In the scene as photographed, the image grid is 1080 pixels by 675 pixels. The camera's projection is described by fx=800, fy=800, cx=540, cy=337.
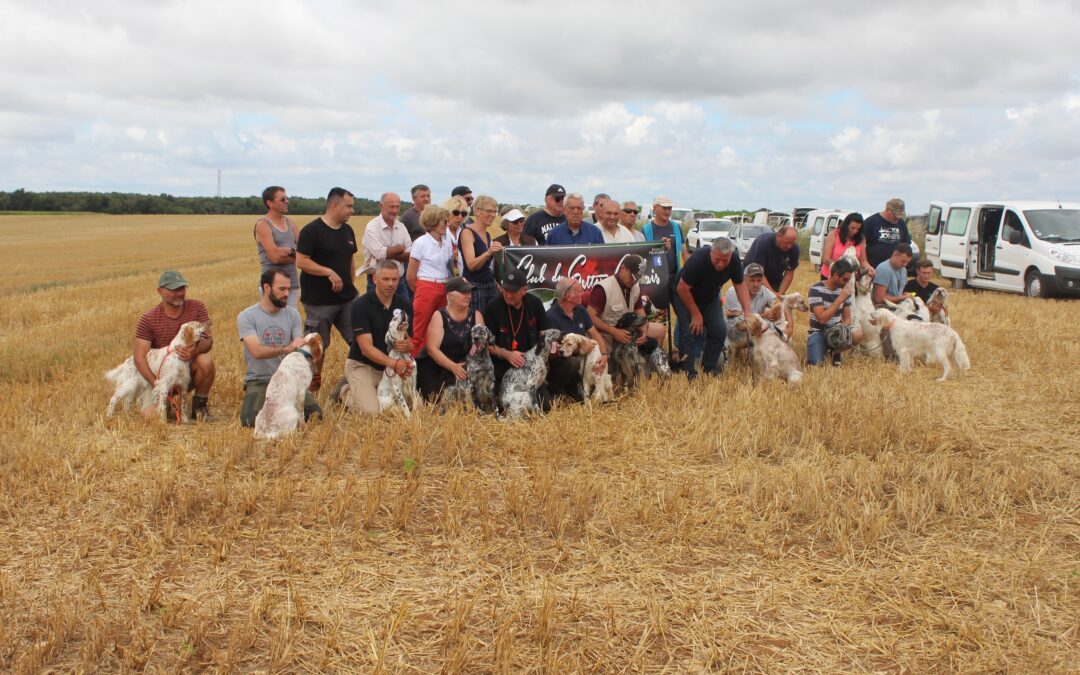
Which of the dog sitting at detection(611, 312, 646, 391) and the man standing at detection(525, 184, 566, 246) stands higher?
the man standing at detection(525, 184, 566, 246)

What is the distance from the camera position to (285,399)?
599cm

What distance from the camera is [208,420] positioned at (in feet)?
22.0

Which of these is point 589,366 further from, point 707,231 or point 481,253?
point 707,231

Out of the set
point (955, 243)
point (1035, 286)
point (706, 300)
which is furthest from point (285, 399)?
point (955, 243)

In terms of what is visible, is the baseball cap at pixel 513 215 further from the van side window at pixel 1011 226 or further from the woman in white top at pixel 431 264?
the van side window at pixel 1011 226

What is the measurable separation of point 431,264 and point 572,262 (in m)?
1.44

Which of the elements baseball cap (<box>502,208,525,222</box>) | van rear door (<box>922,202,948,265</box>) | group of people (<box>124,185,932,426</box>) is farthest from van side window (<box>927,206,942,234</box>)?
baseball cap (<box>502,208,525,222</box>)

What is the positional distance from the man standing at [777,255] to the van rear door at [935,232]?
34.4ft

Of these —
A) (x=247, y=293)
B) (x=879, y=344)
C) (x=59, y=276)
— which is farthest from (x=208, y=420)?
(x=59, y=276)

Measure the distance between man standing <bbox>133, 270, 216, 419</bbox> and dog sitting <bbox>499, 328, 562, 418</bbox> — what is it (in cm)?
245

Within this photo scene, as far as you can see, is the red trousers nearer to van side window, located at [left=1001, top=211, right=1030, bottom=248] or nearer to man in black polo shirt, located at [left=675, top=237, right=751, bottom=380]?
man in black polo shirt, located at [left=675, top=237, right=751, bottom=380]

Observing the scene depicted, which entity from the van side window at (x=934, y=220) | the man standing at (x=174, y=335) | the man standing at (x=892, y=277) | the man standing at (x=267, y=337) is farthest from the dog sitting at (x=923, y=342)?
the van side window at (x=934, y=220)

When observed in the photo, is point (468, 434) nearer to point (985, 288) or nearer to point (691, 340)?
point (691, 340)

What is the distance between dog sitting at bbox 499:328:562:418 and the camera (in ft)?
21.7
